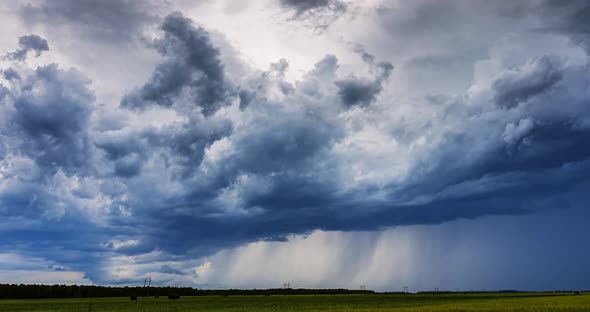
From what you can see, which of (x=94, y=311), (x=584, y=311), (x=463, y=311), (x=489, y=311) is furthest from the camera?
(x=94, y=311)

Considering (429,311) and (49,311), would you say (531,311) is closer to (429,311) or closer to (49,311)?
(429,311)

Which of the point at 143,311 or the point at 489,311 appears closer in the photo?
the point at 489,311

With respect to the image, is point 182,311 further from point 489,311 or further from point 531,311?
point 531,311

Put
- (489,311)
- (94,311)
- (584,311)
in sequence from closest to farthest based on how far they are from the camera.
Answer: (584,311), (489,311), (94,311)

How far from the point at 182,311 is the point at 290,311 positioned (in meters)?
17.1

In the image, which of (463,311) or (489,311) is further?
(463,311)

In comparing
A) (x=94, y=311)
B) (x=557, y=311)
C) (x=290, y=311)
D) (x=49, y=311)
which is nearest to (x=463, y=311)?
(x=557, y=311)

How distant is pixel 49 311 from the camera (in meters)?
76.9

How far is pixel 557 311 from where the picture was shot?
49406 mm

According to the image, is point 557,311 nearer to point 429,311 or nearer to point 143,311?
point 429,311

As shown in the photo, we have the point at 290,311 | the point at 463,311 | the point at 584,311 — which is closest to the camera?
the point at 584,311

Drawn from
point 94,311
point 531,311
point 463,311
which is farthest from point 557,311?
point 94,311

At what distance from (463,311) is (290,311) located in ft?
78.4

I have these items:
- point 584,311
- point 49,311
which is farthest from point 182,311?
point 584,311
